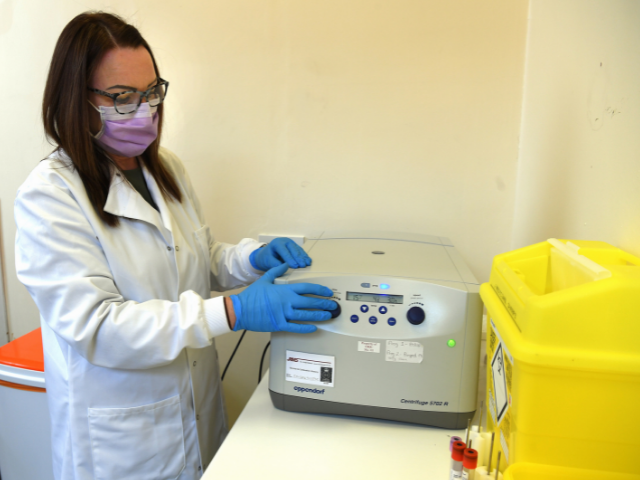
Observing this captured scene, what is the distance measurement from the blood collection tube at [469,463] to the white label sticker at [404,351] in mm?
233

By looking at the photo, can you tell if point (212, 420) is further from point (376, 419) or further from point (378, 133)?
point (378, 133)

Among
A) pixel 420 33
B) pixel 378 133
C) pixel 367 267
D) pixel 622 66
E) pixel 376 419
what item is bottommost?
pixel 376 419

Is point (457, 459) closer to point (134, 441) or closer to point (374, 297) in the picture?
point (374, 297)

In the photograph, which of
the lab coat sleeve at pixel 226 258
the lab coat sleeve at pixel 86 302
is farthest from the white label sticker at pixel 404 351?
the lab coat sleeve at pixel 226 258

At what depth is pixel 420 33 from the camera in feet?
4.53

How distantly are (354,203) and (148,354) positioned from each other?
2.68ft

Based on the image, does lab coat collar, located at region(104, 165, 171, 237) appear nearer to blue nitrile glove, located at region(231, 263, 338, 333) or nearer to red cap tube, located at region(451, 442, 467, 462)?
blue nitrile glove, located at region(231, 263, 338, 333)

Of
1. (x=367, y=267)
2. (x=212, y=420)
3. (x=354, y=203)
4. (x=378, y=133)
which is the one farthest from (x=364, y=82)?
(x=212, y=420)

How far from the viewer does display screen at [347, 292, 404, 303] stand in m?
0.88

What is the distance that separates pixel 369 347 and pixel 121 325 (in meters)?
0.49

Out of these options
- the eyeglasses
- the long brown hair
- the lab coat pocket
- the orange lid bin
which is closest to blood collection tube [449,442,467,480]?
the lab coat pocket

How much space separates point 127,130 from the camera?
39.9 inches

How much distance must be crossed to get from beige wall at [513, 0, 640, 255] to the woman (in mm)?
539

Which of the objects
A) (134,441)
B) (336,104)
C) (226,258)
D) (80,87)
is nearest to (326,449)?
(134,441)
